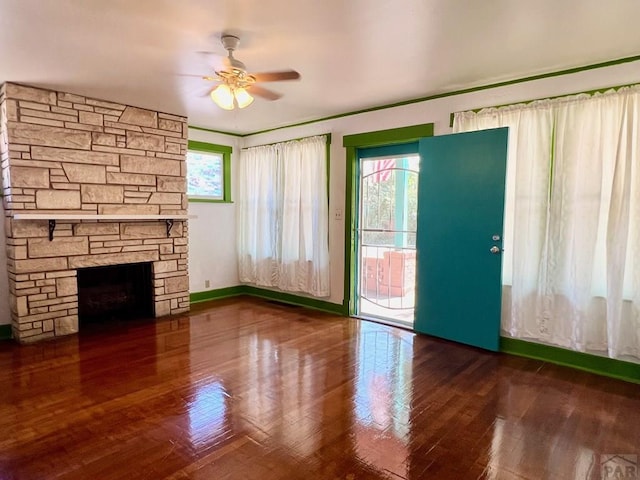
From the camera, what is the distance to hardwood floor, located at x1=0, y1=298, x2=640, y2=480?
6.48 feet

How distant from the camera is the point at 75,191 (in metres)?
3.99

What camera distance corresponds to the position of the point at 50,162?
382 centimetres

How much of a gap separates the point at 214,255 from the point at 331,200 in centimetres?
207

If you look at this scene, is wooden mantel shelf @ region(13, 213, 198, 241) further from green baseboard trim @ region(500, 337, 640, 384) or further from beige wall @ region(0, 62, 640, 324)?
green baseboard trim @ region(500, 337, 640, 384)

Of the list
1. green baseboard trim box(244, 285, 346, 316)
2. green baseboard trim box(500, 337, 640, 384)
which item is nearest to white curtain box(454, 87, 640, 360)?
green baseboard trim box(500, 337, 640, 384)

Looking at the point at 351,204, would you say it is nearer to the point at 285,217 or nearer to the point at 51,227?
the point at 285,217

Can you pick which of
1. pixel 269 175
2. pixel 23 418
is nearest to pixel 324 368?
pixel 23 418

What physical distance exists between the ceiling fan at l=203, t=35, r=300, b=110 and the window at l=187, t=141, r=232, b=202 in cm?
280

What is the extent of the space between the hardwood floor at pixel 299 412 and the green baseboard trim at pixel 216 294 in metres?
1.64

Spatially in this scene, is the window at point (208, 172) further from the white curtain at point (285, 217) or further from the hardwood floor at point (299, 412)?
the hardwood floor at point (299, 412)

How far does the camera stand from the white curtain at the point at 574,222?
9.52 feet

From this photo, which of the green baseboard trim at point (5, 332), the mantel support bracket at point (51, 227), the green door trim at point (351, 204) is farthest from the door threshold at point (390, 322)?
the green baseboard trim at point (5, 332)

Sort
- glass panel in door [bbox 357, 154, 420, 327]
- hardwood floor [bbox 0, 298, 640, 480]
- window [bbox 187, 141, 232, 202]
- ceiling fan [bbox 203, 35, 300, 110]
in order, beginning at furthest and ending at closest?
window [bbox 187, 141, 232, 202] → glass panel in door [bbox 357, 154, 420, 327] → ceiling fan [bbox 203, 35, 300, 110] → hardwood floor [bbox 0, 298, 640, 480]

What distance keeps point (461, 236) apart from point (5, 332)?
4746 millimetres
